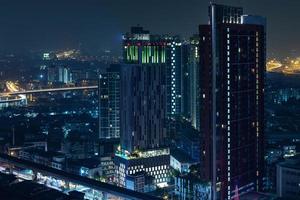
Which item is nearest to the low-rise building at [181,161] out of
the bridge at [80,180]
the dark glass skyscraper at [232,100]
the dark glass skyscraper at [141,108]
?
the dark glass skyscraper at [141,108]

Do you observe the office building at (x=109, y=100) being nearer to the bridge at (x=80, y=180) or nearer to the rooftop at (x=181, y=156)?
the rooftop at (x=181, y=156)

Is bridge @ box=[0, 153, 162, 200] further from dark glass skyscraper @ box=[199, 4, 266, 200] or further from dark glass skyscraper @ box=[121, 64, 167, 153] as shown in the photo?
dark glass skyscraper @ box=[121, 64, 167, 153]

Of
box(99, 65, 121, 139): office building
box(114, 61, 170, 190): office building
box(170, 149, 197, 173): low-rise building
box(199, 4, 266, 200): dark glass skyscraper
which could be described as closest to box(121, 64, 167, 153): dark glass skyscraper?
box(114, 61, 170, 190): office building

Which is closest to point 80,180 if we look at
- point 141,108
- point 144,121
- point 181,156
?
point 144,121

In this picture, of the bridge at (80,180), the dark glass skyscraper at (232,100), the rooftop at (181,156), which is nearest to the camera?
the dark glass skyscraper at (232,100)

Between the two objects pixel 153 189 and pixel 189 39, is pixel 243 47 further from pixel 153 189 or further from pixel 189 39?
Result: pixel 189 39
